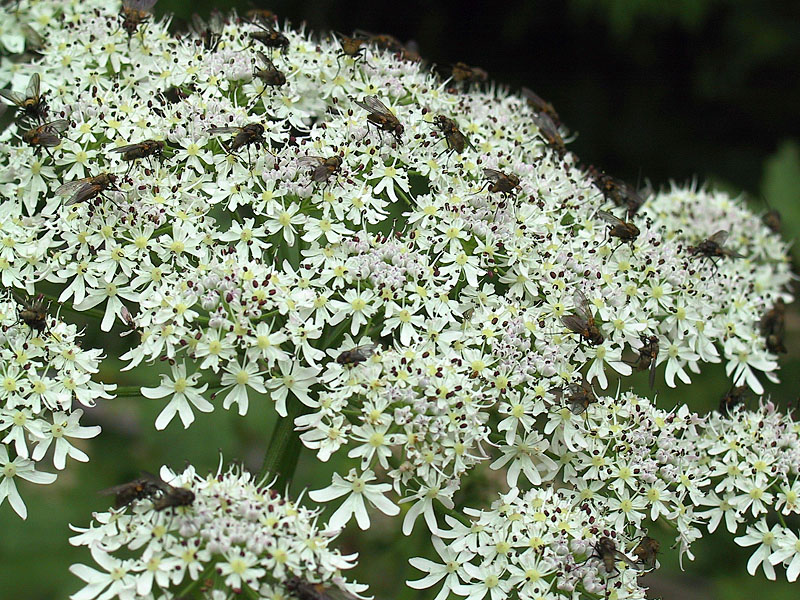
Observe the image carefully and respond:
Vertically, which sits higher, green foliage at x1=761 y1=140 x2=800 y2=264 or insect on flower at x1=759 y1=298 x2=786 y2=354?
green foliage at x1=761 y1=140 x2=800 y2=264

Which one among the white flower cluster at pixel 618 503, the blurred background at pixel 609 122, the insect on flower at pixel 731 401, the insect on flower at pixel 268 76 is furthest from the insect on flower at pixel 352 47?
the insect on flower at pixel 731 401

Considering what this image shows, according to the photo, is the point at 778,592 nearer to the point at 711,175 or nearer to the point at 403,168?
the point at 403,168

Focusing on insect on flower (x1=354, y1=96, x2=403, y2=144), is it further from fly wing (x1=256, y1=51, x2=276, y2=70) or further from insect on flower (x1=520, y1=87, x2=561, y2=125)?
insect on flower (x1=520, y1=87, x2=561, y2=125)

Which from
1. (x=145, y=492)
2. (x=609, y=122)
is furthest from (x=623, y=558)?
(x=609, y=122)

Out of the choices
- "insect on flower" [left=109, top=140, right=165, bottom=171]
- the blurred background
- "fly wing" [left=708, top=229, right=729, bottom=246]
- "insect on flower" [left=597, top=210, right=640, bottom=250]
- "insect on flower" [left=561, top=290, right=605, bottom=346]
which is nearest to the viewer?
"insect on flower" [left=561, top=290, right=605, bottom=346]

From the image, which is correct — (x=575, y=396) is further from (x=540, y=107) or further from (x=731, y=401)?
(x=540, y=107)

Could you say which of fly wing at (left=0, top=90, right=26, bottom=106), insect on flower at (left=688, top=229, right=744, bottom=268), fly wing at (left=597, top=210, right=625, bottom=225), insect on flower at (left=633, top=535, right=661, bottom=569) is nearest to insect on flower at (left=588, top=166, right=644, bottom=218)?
fly wing at (left=597, top=210, right=625, bottom=225)
